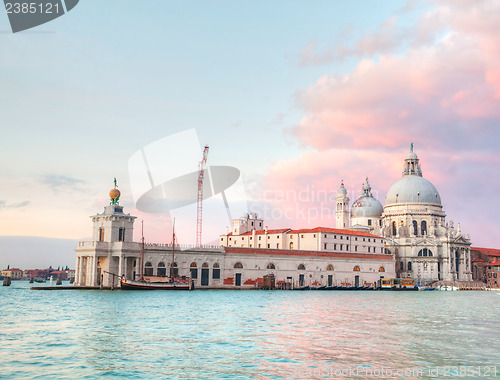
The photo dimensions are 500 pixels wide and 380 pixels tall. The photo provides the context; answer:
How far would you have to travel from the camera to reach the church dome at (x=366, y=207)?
12838cm

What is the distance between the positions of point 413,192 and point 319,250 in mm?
38448

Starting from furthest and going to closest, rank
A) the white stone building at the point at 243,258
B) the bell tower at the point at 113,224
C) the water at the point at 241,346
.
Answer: the bell tower at the point at 113,224 → the white stone building at the point at 243,258 → the water at the point at 241,346

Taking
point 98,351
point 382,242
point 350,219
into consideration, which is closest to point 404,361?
point 98,351

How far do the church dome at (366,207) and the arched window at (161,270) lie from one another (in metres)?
67.1

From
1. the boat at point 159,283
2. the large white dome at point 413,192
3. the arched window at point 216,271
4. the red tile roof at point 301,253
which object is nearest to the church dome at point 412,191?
the large white dome at point 413,192

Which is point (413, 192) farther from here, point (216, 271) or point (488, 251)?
point (216, 271)

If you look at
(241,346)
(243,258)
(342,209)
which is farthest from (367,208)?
(241,346)

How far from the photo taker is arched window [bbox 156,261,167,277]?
7131 cm

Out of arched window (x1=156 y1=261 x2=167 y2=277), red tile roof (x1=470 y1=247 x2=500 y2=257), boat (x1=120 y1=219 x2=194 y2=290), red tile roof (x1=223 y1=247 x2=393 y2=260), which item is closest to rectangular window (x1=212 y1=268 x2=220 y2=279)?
red tile roof (x1=223 y1=247 x2=393 y2=260)

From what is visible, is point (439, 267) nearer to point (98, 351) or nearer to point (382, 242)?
point (382, 242)

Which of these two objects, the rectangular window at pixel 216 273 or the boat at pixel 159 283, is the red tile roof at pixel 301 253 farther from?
the boat at pixel 159 283

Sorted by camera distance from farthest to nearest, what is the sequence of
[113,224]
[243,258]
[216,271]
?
1. [243,258]
2. [216,271]
3. [113,224]

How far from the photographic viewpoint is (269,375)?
16.6 meters

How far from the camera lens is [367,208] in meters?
129
